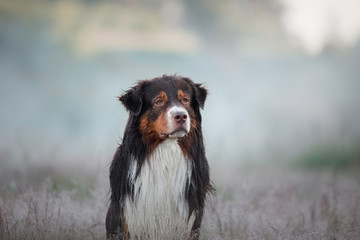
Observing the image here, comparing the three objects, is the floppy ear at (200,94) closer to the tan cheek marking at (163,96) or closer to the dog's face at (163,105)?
the dog's face at (163,105)

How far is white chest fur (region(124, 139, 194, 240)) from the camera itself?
4910 millimetres

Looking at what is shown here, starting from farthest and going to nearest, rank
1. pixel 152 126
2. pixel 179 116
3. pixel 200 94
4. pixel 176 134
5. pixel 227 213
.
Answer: pixel 227 213, pixel 200 94, pixel 152 126, pixel 176 134, pixel 179 116

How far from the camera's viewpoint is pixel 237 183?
8.24 metres

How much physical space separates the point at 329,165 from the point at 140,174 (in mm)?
8458

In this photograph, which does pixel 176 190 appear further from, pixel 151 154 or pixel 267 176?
pixel 267 176

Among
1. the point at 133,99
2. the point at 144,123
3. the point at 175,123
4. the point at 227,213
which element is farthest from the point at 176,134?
the point at 227,213

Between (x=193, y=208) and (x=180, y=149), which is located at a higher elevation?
(x=180, y=149)

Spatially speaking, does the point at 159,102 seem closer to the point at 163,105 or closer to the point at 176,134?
the point at 163,105

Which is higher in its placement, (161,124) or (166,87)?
(166,87)

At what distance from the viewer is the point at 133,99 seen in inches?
197

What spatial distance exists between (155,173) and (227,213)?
1.85m

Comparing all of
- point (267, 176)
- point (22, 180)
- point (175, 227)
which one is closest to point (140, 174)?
point (175, 227)

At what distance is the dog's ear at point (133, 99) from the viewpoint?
16.3ft

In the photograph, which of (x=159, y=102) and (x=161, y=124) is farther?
(x=159, y=102)
